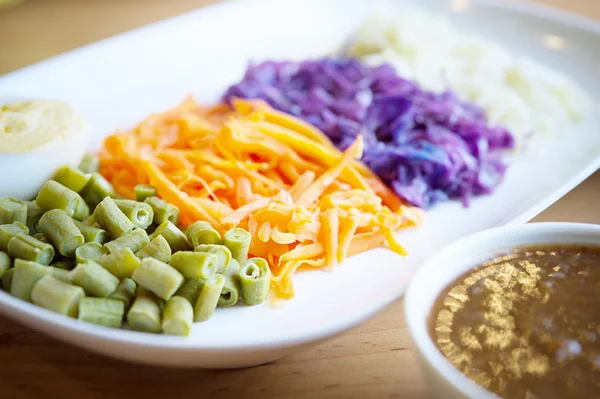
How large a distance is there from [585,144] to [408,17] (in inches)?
43.8

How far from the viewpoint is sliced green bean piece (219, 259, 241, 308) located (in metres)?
1.65

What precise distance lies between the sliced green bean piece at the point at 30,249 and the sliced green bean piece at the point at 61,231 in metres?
0.03

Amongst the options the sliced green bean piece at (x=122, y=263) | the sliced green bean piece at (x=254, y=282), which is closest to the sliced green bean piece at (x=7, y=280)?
the sliced green bean piece at (x=122, y=263)

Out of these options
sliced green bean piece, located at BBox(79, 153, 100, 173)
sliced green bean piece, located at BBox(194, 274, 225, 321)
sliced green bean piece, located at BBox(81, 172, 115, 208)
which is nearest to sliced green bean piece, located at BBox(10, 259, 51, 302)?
sliced green bean piece, located at BBox(194, 274, 225, 321)

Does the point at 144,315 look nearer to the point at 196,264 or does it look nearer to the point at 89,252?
the point at 196,264

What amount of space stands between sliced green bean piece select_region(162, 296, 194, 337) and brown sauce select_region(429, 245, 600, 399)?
0.52m

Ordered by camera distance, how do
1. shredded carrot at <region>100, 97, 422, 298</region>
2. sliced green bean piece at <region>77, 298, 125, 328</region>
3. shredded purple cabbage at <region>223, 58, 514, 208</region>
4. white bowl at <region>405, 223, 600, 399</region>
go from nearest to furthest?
white bowl at <region>405, 223, 600, 399</region> → sliced green bean piece at <region>77, 298, 125, 328</region> → shredded carrot at <region>100, 97, 422, 298</region> → shredded purple cabbage at <region>223, 58, 514, 208</region>

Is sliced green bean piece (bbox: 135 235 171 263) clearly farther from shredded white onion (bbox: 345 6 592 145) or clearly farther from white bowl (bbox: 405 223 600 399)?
shredded white onion (bbox: 345 6 592 145)

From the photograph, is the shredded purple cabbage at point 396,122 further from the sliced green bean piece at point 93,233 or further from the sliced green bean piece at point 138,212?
the sliced green bean piece at point 93,233

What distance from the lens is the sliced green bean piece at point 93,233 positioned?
1.77 metres

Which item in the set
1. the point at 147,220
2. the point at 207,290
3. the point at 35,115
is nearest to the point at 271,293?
the point at 207,290

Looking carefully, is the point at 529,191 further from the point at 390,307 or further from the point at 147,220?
the point at 147,220

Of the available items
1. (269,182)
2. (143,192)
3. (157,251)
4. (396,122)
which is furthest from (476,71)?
(157,251)

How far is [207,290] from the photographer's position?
5.12 ft
